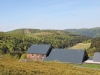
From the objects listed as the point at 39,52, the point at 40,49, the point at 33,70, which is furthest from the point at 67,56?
the point at 33,70

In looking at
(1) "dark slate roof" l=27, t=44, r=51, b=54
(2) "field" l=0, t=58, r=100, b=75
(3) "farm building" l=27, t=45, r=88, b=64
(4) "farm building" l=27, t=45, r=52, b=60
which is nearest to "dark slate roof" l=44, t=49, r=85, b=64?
(3) "farm building" l=27, t=45, r=88, b=64

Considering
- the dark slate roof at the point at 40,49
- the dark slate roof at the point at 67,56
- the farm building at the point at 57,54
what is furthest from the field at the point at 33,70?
the dark slate roof at the point at 40,49

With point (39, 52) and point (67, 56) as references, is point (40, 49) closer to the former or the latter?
point (39, 52)

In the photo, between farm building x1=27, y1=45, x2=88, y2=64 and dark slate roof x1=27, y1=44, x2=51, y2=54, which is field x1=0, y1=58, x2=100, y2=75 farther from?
dark slate roof x1=27, y1=44, x2=51, y2=54

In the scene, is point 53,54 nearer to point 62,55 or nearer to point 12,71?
point 62,55

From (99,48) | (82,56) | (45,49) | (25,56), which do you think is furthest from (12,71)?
(99,48)

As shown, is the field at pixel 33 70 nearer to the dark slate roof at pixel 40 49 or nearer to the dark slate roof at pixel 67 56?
the dark slate roof at pixel 67 56
